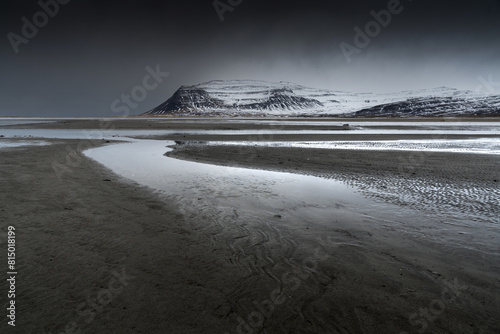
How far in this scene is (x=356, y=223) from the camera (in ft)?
26.0

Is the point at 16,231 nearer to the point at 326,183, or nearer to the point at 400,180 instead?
the point at 326,183

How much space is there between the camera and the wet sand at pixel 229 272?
4020mm

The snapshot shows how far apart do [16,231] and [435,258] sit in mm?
8971

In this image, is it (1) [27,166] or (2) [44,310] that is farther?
(1) [27,166]

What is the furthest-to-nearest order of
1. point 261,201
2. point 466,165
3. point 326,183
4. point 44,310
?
1. point 466,165
2. point 326,183
3. point 261,201
4. point 44,310

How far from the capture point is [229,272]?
5.29 meters

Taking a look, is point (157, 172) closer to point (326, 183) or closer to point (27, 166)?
point (27, 166)

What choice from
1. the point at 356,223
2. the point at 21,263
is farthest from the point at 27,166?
the point at 356,223

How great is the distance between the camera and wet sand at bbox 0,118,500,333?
4020mm

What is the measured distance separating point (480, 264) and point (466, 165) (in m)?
13.3

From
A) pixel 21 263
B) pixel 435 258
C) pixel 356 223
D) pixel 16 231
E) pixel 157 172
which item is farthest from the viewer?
pixel 157 172

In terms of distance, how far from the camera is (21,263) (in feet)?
17.6

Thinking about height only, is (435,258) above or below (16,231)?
below

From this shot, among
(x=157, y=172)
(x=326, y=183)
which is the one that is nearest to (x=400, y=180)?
(x=326, y=183)
